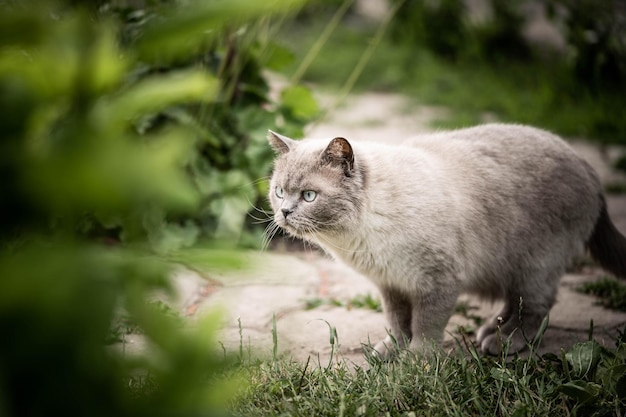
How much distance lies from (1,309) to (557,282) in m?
2.41

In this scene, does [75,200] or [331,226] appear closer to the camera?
[75,200]

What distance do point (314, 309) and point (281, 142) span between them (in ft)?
2.75

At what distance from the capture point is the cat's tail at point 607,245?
→ 267 centimetres

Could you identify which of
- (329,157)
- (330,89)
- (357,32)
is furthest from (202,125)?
(357,32)

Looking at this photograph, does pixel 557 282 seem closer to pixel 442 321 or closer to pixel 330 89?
pixel 442 321

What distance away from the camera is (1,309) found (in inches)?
23.0

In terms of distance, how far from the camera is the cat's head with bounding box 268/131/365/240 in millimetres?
2369

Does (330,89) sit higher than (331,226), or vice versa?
(331,226)

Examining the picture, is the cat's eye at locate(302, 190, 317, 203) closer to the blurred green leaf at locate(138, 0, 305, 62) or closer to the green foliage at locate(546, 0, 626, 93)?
the blurred green leaf at locate(138, 0, 305, 62)

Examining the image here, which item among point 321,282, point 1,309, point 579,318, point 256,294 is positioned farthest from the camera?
point 321,282

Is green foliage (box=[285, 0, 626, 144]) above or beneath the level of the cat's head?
beneath

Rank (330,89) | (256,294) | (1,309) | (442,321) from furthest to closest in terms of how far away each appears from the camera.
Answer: (330,89) < (256,294) < (442,321) < (1,309)

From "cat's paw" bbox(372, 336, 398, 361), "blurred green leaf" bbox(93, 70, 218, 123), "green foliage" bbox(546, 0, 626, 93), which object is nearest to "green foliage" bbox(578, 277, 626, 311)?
"cat's paw" bbox(372, 336, 398, 361)

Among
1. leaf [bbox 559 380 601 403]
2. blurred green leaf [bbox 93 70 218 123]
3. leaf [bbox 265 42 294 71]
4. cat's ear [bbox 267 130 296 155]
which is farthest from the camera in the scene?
leaf [bbox 265 42 294 71]
